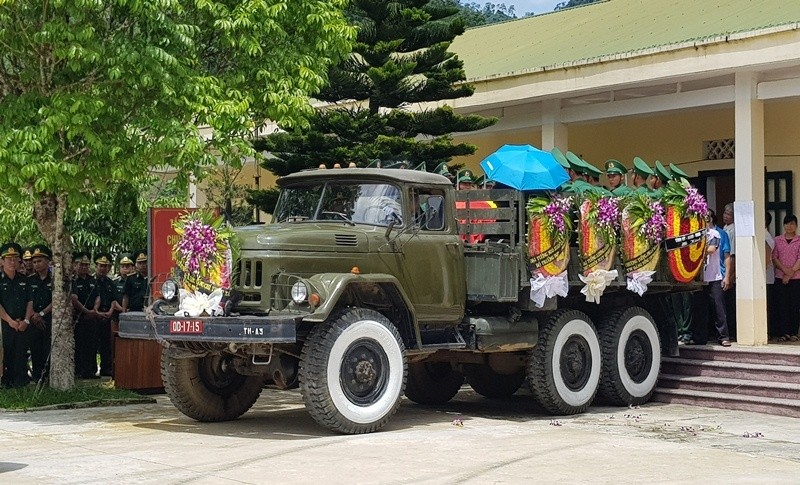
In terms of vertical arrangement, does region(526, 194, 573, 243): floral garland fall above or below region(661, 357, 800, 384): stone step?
above

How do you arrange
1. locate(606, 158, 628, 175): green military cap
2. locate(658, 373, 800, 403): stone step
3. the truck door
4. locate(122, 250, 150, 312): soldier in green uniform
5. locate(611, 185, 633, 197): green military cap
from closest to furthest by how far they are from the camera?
1. the truck door
2. locate(658, 373, 800, 403): stone step
3. locate(611, 185, 633, 197): green military cap
4. locate(606, 158, 628, 175): green military cap
5. locate(122, 250, 150, 312): soldier in green uniform

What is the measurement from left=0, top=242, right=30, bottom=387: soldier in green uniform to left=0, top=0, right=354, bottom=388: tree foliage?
0.97 m

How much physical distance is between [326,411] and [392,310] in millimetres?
1531

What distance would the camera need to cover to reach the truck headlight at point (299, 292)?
11320 mm

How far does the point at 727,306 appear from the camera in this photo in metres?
16.4

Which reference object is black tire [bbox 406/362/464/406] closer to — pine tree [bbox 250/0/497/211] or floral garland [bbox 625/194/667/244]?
floral garland [bbox 625/194/667/244]

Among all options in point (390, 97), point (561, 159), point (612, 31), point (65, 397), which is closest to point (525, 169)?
point (561, 159)

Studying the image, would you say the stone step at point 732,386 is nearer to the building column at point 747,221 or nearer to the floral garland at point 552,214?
the building column at point 747,221

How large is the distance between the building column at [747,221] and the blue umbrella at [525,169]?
2928 mm

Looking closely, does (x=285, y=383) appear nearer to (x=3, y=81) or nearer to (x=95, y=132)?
(x=95, y=132)

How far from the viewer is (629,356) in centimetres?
1421

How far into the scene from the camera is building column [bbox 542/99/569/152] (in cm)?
1800

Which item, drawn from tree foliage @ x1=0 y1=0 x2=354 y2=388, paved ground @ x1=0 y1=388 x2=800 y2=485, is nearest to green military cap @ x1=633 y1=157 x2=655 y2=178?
paved ground @ x1=0 y1=388 x2=800 y2=485

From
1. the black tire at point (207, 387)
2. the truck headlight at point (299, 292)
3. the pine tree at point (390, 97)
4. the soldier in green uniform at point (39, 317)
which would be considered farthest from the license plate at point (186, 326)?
the pine tree at point (390, 97)
